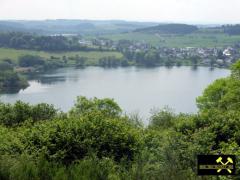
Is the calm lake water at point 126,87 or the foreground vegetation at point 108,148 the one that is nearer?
the foreground vegetation at point 108,148

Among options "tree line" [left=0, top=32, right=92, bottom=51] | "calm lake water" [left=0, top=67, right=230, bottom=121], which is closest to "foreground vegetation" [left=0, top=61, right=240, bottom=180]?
"calm lake water" [left=0, top=67, right=230, bottom=121]

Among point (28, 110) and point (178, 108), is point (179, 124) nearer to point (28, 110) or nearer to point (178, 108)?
point (28, 110)

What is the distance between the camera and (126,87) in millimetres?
95875

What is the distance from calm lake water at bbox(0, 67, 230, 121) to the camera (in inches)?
3044

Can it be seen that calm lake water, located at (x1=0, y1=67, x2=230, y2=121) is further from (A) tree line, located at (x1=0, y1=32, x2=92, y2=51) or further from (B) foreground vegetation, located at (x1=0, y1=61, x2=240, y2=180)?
(B) foreground vegetation, located at (x1=0, y1=61, x2=240, y2=180)

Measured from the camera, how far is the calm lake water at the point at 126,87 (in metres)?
77.3

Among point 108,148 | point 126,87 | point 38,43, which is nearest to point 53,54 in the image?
point 38,43

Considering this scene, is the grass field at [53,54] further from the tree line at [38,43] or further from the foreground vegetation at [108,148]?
the foreground vegetation at [108,148]

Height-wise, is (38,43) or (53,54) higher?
(38,43)

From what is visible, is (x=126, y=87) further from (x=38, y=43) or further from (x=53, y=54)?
(x=38, y=43)

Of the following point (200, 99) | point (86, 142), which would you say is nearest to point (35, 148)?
point (86, 142)

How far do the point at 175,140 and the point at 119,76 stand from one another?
9865cm

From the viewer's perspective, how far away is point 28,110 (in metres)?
27.7

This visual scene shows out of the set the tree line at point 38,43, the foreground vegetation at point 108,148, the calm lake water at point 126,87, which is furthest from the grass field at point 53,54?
the foreground vegetation at point 108,148
